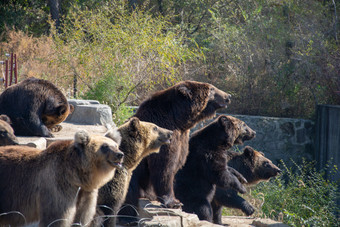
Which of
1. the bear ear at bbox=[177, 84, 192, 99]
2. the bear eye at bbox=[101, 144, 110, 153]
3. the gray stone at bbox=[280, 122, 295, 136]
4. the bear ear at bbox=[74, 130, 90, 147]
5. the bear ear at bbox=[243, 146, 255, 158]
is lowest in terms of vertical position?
the gray stone at bbox=[280, 122, 295, 136]

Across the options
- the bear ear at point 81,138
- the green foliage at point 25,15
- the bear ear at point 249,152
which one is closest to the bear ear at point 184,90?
the bear ear at point 249,152

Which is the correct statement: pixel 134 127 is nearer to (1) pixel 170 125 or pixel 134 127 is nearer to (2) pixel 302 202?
(1) pixel 170 125

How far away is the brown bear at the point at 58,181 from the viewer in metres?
4.47

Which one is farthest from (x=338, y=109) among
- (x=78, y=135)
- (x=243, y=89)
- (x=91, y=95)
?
(x=78, y=135)

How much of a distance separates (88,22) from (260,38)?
5.37 m

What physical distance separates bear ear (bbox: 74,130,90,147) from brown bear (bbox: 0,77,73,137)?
322 cm

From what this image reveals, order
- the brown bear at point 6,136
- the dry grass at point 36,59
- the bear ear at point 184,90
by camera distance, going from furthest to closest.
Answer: the dry grass at point 36,59 < the bear ear at point 184,90 < the brown bear at point 6,136

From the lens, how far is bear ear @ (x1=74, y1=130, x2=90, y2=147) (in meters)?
4.48

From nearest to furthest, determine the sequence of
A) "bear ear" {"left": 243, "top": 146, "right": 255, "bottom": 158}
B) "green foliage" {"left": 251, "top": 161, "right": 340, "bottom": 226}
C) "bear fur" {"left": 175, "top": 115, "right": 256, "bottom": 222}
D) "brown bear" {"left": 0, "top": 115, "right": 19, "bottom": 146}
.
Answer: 1. "brown bear" {"left": 0, "top": 115, "right": 19, "bottom": 146}
2. "bear fur" {"left": 175, "top": 115, "right": 256, "bottom": 222}
3. "green foliage" {"left": 251, "top": 161, "right": 340, "bottom": 226}
4. "bear ear" {"left": 243, "top": 146, "right": 255, "bottom": 158}

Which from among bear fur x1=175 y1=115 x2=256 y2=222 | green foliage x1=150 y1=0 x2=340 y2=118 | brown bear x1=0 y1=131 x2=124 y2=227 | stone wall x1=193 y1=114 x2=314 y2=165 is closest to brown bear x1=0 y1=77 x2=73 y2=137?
bear fur x1=175 y1=115 x2=256 y2=222

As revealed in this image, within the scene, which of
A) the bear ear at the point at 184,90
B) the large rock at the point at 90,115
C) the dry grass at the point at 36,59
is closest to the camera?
the bear ear at the point at 184,90

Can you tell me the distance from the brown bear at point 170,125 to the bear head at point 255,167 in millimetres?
1671

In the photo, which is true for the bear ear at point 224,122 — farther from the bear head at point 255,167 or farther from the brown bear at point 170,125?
the bear head at point 255,167

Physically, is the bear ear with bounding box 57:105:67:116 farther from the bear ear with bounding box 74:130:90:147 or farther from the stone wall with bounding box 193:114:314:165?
the stone wall with bounding box 193:114:314:165
